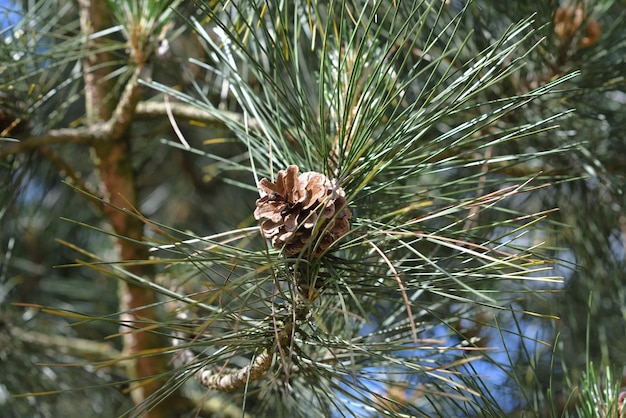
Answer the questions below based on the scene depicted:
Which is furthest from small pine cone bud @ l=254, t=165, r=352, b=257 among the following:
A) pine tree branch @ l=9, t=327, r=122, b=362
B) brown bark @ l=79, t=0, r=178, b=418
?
pine tree branch @ l=9, t=327, r=122, b=362

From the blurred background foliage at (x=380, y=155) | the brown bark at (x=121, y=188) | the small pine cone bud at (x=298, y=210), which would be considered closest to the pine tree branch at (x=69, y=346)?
the blurred background foliage at (x=380, y=155)

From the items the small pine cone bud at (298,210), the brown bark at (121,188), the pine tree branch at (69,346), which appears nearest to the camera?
the small pine cone bud at (298,210)

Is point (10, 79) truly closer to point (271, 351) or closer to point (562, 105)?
point (271, 351)

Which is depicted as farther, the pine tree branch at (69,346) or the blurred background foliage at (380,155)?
the pine tree branch at (69,346)

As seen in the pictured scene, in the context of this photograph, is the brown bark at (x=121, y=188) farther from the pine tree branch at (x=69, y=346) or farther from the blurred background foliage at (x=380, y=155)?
the pine tree branch at (x=69, y=346)

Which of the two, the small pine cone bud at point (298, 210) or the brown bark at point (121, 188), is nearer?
the small pine cone bud at point (298, 210)

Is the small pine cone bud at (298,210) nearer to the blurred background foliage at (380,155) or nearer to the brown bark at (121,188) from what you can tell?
the blurred background foliage at (380,155)

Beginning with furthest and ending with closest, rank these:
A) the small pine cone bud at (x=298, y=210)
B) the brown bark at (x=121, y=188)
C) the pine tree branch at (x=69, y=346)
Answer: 1. the pine tree branch at (x=69, y=346)
2. the brown bark at (x=121, y=188)
3. the small pine cone bud at (x=298, y=210)

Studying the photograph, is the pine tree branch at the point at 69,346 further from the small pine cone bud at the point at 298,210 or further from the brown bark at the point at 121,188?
the small pine cone bud at the point at 298,210
